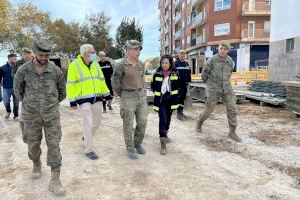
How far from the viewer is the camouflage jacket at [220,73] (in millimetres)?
7406

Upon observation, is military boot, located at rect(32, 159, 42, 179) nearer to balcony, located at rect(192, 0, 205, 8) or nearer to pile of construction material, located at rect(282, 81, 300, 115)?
pile of construction material, located at rect(282, 81, 300, 115)

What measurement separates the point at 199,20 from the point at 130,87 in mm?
43257

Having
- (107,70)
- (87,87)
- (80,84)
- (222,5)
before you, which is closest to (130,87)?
(87,87)

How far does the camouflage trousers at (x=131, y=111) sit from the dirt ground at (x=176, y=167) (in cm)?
43

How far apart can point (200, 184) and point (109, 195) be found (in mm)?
1241

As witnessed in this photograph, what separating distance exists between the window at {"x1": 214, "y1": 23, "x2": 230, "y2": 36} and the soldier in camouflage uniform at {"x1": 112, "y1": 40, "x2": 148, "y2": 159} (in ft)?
119

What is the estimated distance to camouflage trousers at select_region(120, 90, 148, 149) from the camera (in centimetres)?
599

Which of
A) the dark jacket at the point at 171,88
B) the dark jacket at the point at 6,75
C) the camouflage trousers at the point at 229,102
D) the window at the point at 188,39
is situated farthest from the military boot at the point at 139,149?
the window at the point at 188,39

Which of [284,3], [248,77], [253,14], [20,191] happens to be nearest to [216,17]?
[253,14]

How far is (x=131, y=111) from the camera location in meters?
5.97

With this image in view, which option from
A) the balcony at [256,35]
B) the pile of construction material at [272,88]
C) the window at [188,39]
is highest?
the window at [188,39]

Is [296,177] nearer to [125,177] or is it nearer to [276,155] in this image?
[276,155]

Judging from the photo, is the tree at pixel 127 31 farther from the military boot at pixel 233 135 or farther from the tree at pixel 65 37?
the military boot at pixel 233 135

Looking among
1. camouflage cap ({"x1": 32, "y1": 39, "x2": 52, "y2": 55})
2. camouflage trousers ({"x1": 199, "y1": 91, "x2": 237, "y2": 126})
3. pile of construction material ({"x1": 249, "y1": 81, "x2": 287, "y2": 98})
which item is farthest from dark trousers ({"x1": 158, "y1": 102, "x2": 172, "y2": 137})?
pile of construction material ({"x1": 249, "y1": 81, "x2": 287, "y2": 98})
